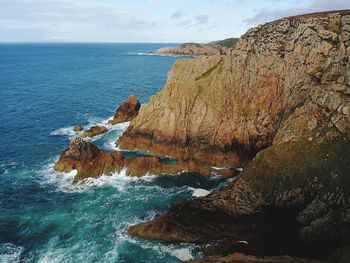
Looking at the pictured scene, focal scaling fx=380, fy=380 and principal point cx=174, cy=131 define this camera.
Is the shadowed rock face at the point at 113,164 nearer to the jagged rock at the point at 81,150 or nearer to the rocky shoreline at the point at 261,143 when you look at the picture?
the jagged rock at the point at 81,150

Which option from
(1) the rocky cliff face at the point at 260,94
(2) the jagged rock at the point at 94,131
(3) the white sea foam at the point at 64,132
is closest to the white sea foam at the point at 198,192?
(1) the rocky cliff face at the point at 260,94

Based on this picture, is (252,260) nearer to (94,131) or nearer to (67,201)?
(67,201)

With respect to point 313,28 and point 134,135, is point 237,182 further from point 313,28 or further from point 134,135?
point 134,135

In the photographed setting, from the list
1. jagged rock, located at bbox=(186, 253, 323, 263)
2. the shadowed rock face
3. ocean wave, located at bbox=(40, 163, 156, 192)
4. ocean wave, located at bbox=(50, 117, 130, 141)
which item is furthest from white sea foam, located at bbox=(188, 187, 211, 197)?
ocean wave, located at bbox=(50, 117, 130, 141)

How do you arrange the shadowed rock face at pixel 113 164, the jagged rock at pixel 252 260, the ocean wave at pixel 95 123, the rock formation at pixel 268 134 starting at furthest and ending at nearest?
the ocean wave at pixel 95 123, the shadowed rock face at pixel 113 164, the rock formation at pixel 268 134, the jagged rock at pixel 252 260

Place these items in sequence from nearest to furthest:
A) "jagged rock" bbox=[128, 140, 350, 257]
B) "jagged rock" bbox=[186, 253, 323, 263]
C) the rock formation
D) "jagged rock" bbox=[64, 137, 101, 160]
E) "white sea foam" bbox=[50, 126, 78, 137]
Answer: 1. "jagged rock" bbox=[186, 253, 323, 263]
2. "jagged rock" bbox=[128, 140, 350, 257]
3. the rock formation
4. "jagged rock" bbox=[64, 137, 101, 160]
5. "white sea foam" bbox=[50, 126, 78, 137]

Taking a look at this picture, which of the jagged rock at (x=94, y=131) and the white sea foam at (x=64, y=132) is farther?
the white sea foam at (x=64, y=132)

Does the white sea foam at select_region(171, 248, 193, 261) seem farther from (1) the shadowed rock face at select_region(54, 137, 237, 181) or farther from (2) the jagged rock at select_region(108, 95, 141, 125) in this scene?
(2) the jagged rock at select_region(108, 95, 141, 125)
